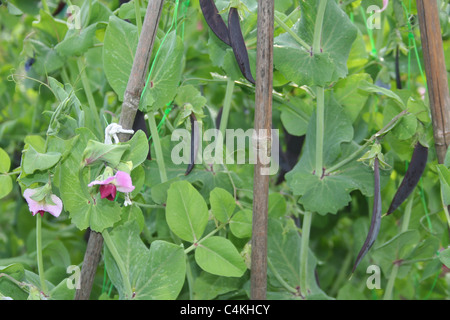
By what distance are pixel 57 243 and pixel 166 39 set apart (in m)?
0.45

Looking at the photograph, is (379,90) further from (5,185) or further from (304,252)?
(5,185)

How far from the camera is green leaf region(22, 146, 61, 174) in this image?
62 cm

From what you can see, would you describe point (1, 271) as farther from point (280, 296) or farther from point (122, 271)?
point (280, 296)

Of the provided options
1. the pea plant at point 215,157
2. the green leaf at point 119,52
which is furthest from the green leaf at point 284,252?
the green leaf at point 119,52

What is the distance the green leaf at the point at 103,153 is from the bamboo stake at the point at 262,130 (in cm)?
19

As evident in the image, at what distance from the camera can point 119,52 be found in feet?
2.40

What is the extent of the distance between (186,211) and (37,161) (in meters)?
0.21

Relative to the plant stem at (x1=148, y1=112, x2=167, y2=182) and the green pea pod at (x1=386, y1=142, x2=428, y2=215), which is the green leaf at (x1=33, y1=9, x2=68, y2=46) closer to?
the plant stem at (x1=148, y1=112, x2=167, y2=182)

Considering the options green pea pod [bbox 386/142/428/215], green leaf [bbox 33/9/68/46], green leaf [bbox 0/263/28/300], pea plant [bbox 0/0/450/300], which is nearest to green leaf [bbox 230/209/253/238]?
pea plant [bbox 0/0/450/300]

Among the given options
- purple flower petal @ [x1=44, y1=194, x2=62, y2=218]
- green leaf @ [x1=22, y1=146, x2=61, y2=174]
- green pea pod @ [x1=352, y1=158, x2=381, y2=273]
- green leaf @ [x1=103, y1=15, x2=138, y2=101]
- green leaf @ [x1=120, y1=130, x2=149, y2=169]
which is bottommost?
green pea pod @ [x1=352, y1=158, x2=381, y2=273]

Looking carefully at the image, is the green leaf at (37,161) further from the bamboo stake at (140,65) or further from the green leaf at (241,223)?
the green leaf at (241,223)

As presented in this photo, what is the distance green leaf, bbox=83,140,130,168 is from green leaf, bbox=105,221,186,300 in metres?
0.15

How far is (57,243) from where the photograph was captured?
933 millimetres

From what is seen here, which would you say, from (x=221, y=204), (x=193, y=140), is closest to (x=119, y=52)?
(x=193, y=140)
